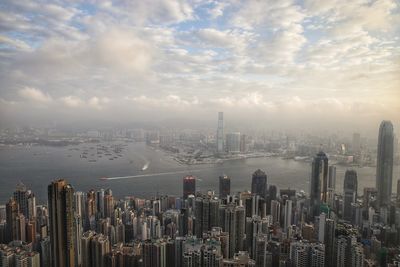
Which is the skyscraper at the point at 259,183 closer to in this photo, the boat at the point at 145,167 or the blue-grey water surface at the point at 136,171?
the blue-grey water surface at the point at 136,171

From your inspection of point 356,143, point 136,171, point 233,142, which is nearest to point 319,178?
point 356,143

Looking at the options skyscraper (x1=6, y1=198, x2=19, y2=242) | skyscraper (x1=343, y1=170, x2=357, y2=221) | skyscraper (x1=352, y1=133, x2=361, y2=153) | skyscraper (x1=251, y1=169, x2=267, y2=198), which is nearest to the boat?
skyscraper (x1=251, y1=169, x2=267, y2=198)

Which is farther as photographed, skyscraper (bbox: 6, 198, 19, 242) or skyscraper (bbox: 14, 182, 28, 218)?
skyscraper (bbox: 14, 182, 28, 218)

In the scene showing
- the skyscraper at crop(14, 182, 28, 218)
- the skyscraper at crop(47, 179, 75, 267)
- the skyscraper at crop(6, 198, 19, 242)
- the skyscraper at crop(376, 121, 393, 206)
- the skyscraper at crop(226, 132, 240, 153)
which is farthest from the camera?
the skyscraper at crop(226, 132, 240, 153)

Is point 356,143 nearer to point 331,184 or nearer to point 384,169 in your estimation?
point 384,169

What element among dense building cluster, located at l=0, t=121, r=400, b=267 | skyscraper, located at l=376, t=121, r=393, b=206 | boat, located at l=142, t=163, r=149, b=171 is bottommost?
dense building cluster, located at l=0, t=121, r=400, b=267

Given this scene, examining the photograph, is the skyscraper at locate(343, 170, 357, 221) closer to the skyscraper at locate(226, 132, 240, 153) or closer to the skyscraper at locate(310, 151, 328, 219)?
the skyscraper at locate(310, 151, 328, 219)

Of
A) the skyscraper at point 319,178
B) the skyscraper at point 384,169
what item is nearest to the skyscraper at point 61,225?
the skyscraper at point 384,169
